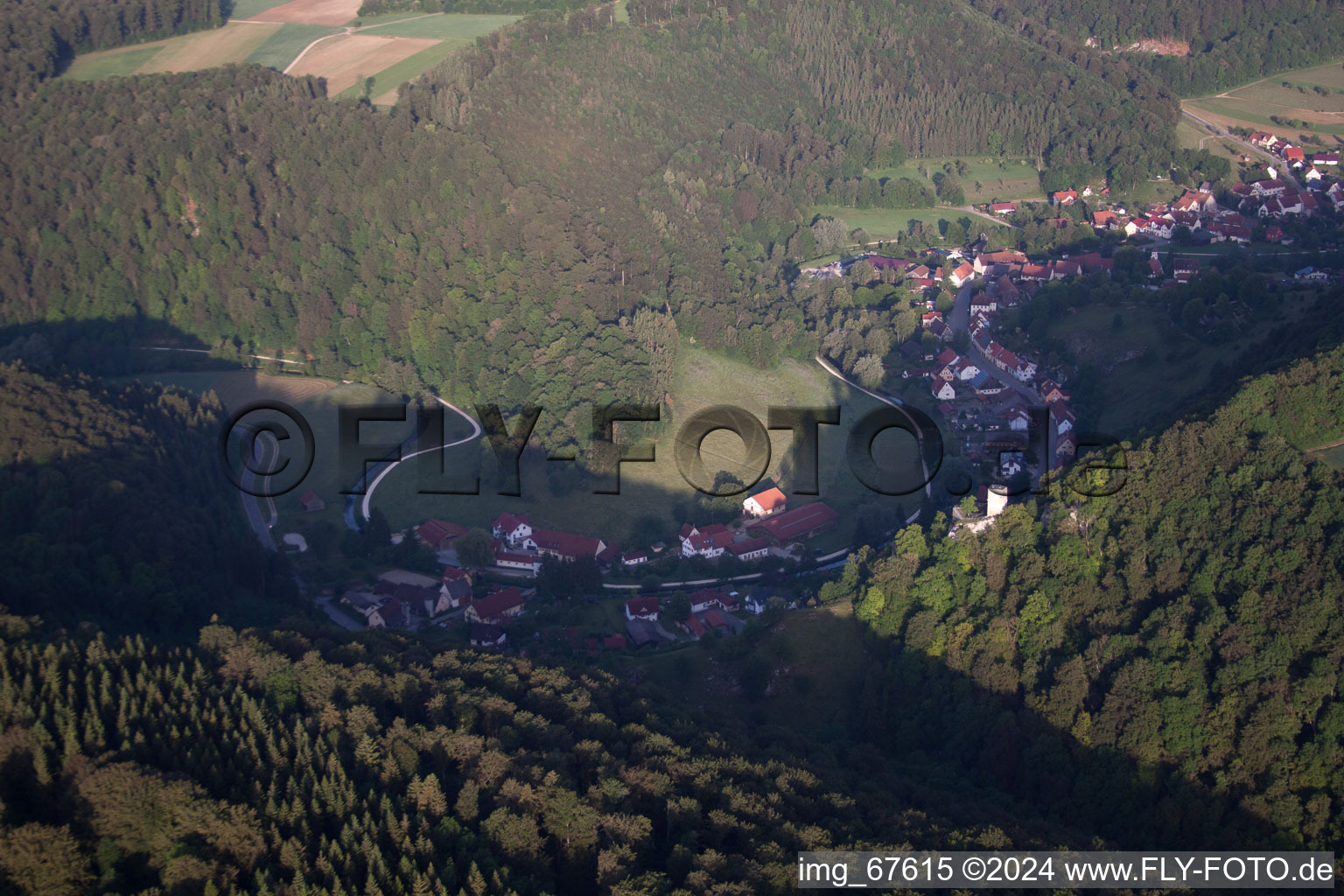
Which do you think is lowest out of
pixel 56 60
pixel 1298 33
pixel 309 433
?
pixel 309 433

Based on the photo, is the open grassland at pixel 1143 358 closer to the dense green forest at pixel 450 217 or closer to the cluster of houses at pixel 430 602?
the dense green forest at pixel 450 217

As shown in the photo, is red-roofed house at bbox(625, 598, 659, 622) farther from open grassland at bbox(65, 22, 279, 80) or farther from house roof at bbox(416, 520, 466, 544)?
open grassland at bbox(65, 22, 279, 80)

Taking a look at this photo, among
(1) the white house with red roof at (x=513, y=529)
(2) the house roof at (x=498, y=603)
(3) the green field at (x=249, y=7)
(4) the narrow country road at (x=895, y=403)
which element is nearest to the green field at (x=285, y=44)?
(3) the green field at (x=249, y=7)

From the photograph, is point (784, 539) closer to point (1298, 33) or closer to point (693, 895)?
point (693, 895)

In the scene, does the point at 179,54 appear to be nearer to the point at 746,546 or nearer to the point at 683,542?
the point at 683,542

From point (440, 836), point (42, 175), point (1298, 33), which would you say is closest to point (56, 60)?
point (42, 175)

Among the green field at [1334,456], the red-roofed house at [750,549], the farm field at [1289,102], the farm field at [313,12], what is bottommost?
the red-roofed house at [750,549]
